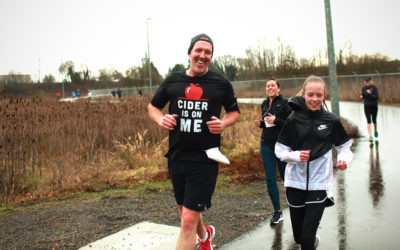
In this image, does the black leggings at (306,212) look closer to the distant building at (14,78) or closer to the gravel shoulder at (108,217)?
the gravel shoulder at (108,217)

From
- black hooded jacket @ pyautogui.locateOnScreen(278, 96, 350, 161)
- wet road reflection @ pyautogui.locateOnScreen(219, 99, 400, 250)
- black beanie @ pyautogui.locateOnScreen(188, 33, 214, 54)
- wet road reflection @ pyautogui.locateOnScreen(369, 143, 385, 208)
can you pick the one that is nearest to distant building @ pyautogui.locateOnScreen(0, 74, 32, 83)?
wet road reflection @ pyautogui.locateOnScreen(369, 143, 385, 208)

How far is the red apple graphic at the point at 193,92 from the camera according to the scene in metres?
3.65

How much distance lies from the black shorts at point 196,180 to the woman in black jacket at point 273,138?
187cm

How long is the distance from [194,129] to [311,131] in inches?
43.3

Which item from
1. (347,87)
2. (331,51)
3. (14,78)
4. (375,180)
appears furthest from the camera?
(14,78)

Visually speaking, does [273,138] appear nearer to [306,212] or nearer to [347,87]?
[306,212]

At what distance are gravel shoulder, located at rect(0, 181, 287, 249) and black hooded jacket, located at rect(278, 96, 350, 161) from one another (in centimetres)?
159

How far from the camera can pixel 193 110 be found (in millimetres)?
3627

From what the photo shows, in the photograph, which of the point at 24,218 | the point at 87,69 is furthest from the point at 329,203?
the point at 87,69

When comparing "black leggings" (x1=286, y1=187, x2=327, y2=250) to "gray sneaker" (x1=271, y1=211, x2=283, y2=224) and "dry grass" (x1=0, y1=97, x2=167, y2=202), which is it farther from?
"dry grass" (x1=0, y1=97, x2=167, y2=202)

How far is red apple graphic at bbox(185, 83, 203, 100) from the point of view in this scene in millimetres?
3646

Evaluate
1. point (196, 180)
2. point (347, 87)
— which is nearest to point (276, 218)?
point (196, 180)

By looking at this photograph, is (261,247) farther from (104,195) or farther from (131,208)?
(104,195)

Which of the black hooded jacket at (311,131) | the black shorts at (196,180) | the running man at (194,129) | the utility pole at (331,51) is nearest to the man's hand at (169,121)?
the running man at (194,129)
